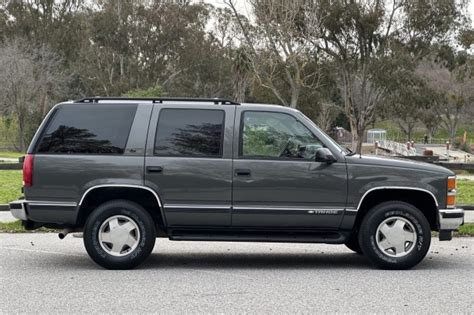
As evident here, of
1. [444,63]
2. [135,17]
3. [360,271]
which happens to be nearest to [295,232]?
[360,271]

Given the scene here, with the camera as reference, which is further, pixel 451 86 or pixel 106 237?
pixel 451 86

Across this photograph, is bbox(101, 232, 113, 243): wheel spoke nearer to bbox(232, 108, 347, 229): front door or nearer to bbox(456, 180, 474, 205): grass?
bbox(232, 108, 347, 229): front door

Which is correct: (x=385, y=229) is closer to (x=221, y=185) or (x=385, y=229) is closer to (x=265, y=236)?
(x=265, y=236)

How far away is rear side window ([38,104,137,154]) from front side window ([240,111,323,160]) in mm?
1368

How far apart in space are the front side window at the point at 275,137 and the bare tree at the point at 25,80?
43327mm

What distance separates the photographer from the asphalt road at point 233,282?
602cm

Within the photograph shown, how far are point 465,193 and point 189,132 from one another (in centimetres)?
1114

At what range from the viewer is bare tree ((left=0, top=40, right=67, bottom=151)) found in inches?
1890

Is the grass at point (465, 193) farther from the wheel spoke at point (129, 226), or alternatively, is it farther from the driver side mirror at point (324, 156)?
the wheel spoke at point (129, 226)

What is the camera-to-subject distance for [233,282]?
7062mm

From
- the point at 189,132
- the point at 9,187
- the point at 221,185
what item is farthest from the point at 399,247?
the point at 9,187

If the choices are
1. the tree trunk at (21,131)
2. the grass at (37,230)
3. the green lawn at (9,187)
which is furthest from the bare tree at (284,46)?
the grass at (37,230)

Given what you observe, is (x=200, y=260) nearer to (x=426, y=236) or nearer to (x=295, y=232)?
(x=295, y=232)

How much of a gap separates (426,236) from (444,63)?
124ft
